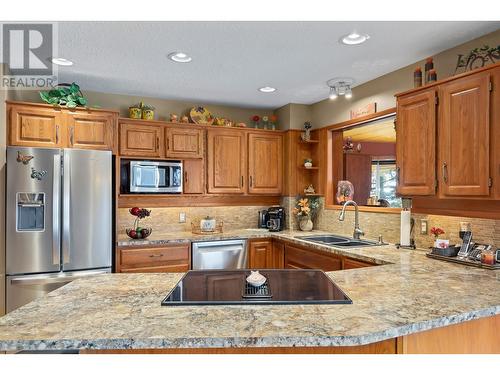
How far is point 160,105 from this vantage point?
4.15 meters

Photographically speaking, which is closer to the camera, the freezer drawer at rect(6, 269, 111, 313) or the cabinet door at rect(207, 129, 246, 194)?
the freezer drawer at rect(6, 269, 111, 313)

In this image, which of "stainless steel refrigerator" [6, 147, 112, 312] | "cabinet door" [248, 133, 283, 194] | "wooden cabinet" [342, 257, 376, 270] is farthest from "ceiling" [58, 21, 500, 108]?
"wooden cabinet" [342, 257, 376, 270]

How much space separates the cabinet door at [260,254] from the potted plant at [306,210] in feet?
1.80

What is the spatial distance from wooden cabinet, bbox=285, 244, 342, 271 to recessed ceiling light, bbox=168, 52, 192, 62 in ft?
6.87

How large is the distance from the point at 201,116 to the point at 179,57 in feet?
4.68

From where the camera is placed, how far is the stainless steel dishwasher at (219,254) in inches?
144

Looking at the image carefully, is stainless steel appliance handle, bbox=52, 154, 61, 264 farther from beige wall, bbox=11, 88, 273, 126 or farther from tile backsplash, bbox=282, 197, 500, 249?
tile backsplash, bbox=282, 197, 500, 249

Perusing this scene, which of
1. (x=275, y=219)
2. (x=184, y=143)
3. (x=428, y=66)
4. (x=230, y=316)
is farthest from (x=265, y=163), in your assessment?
(x=230, y=316)

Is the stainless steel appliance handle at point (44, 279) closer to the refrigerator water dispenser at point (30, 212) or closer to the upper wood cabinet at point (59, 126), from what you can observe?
the refrigerator water dispenser at point (30, 212)

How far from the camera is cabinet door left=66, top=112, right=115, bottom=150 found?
3.26 m
